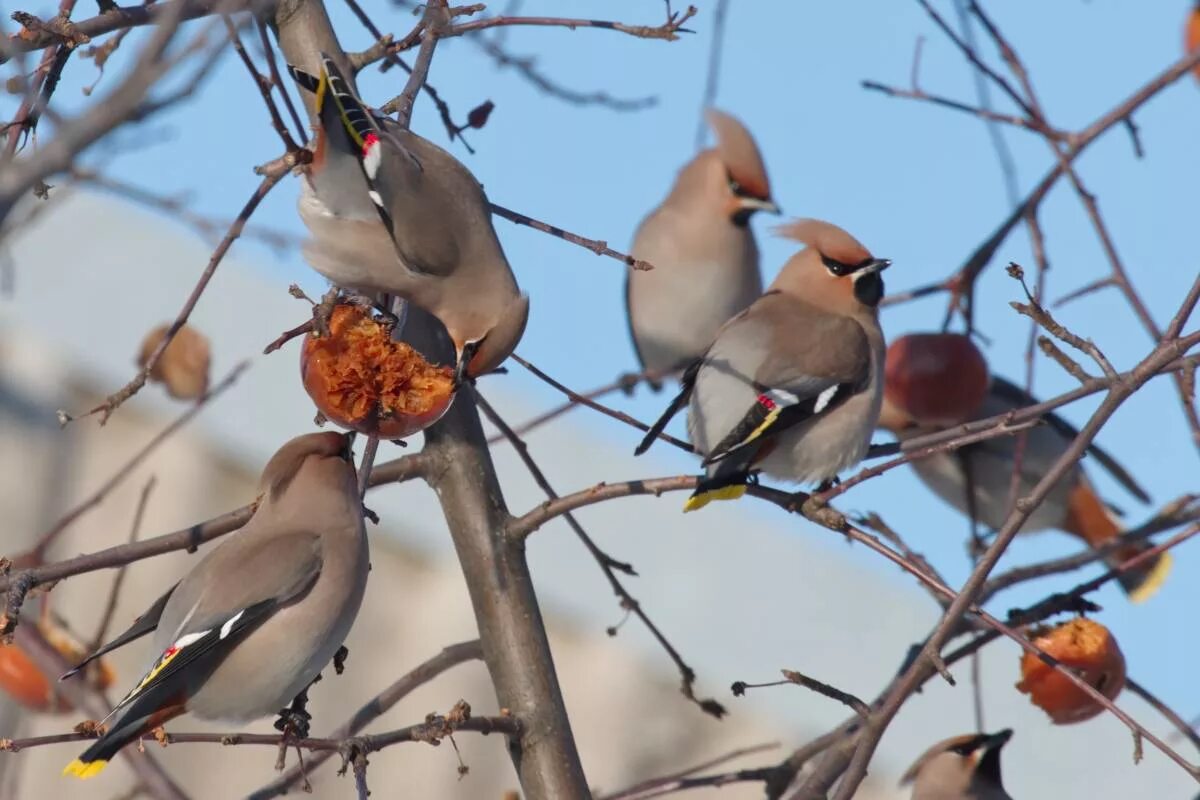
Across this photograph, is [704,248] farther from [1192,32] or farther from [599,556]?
[599,556]

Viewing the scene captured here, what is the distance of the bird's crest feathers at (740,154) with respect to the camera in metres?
4.32

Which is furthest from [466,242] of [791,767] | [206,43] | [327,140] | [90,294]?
[90,294]

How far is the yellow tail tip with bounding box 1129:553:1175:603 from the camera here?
4809mm

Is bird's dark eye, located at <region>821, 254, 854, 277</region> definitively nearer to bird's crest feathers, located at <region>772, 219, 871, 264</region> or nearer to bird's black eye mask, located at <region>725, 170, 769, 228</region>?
bird's crest feathers, located at <region>772, 219, 871, 264</region>

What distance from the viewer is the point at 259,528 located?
108 inches

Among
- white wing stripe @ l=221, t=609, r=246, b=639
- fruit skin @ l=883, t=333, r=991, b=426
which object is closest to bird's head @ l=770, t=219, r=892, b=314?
fruit skin @ l=883, t=333, r=991, b=426

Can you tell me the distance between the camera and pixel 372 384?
238 centimetres

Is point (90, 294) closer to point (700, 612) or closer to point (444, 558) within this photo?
point (444, 558)

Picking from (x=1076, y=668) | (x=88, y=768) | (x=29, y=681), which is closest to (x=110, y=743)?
(x=88, y=768)

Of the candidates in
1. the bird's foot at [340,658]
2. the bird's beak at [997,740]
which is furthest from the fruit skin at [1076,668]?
the bird's foot at [340,658]

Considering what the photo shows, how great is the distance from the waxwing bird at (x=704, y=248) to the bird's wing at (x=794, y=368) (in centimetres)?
115

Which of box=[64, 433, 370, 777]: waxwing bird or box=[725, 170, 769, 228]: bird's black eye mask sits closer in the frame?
box=[64, 433, 370, 777]: waxwing bird

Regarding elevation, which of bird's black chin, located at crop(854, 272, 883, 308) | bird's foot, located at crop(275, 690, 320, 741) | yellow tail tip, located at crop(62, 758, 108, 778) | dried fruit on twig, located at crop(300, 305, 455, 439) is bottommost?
yellow tail tip, located at crop(62, 758, 108, 778)

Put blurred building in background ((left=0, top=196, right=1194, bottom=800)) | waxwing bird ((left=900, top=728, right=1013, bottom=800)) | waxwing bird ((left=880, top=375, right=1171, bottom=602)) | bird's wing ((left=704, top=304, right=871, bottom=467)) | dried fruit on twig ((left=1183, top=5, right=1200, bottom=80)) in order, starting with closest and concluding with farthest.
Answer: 1. bird's wing ((left=704, top=304, right=871, bottom=467))
2. dried fruit on twig ((left=1183, top=5, right=1200, bottom=80))
3. waxwing bird ((left=900, top=728, right=1013, bottom=800))
4. waxwing bird ((left=880, top=375, right=1171, bottom=602))
5. blurred building in background ((left=0, top=196, right=1194, bottom=800))
